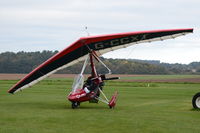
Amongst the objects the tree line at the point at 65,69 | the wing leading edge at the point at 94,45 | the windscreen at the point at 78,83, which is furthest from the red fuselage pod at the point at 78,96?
the tree line at the point at 65,69

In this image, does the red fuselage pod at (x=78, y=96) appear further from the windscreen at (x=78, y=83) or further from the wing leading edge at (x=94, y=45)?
the wing leading edge at (x=94, y=45)

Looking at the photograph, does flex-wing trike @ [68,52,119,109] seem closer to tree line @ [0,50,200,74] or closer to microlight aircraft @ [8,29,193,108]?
microlight aircraft @ [8,29,193,108]

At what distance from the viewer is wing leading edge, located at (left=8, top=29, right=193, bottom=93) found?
17906mm

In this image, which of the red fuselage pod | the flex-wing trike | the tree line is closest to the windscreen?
the flex-wing trike

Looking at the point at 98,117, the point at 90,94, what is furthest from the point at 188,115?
the point at 90,94

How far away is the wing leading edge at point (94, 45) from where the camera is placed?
17.9m

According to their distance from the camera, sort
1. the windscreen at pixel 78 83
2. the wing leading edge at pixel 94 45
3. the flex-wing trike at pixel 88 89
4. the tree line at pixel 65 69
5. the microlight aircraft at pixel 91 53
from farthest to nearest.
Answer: the tree line at pixel 65 69, the windscreen at pixel 78 83, the flex-wing trike at pixel 88 89, the microlight aircraft at pixel 91 53, the wing leading edge at pixel 94 45

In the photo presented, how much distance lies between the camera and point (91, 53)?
19656mm

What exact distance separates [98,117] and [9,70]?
418 feet

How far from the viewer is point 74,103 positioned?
18.8 metres

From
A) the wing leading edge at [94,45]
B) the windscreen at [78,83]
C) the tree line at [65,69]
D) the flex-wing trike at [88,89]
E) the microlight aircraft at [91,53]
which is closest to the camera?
the wing leading edge at [94,45]

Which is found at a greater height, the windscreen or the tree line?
the tree line

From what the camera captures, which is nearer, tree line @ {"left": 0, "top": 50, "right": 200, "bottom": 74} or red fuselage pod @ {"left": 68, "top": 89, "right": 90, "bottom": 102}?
red fuselage pod @ {"left": 68, "top": 89, "right": 90, "bottom": 102}

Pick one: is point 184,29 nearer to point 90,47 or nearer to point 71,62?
point 90,47
